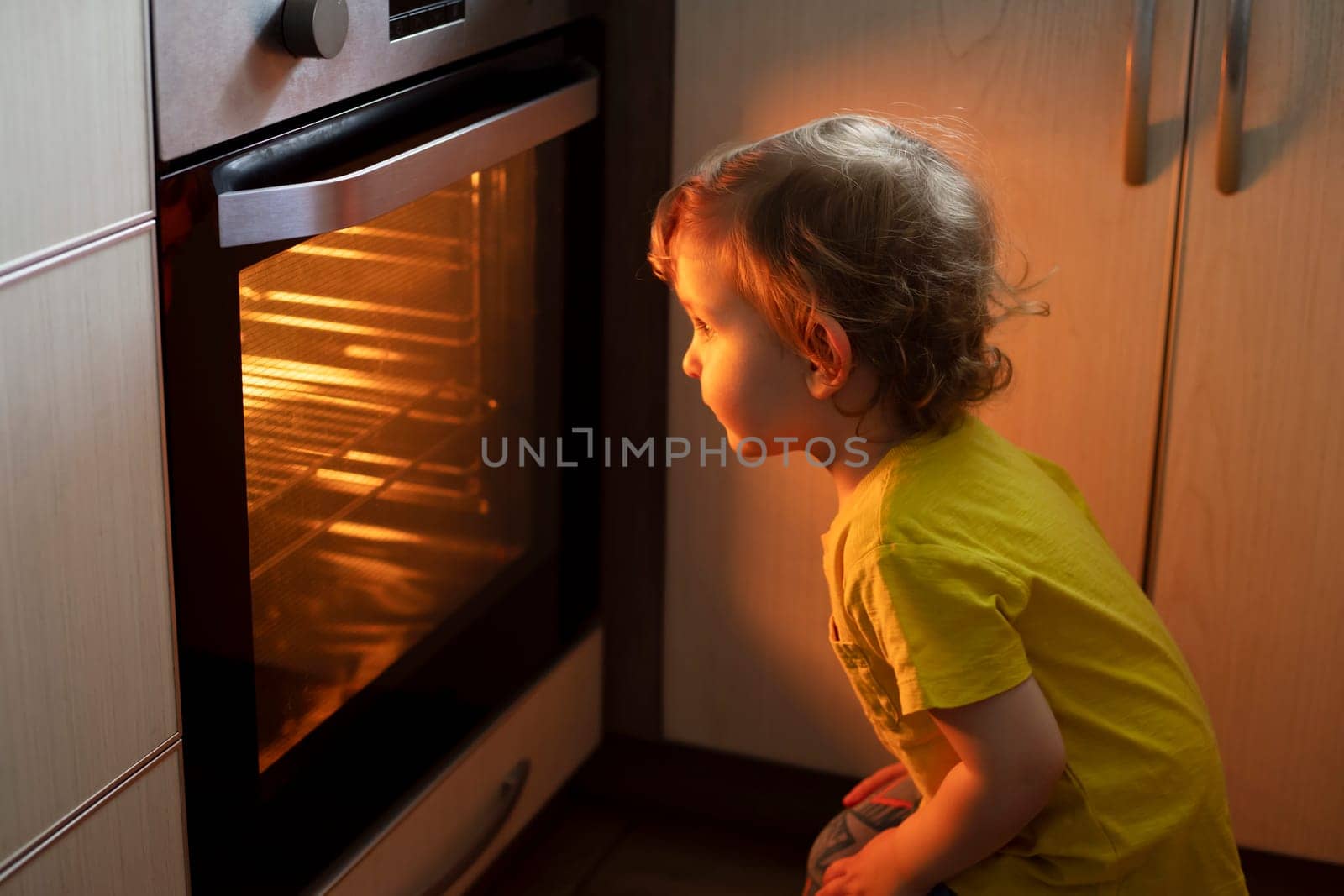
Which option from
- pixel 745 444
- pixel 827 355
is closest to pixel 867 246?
pixel 827 355

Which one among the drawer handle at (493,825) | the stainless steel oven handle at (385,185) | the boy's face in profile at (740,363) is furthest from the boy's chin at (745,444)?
the drawer handle at (493,825)

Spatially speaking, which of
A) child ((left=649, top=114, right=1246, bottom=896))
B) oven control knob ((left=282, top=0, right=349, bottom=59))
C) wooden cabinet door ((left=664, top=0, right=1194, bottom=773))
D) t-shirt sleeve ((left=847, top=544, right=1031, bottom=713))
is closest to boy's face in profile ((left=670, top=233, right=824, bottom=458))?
child ((left=649, top=114, right=1246, bottom=896))

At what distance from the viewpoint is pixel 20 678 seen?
29.5 inches

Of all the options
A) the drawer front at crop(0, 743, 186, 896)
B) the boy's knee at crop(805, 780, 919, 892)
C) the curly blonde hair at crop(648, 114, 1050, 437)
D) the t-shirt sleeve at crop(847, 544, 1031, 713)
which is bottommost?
the boy's knee at crop(805, 780, 919, 892)

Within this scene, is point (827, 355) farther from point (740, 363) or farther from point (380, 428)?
point (380, 428)

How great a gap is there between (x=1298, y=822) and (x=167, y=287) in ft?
3.49

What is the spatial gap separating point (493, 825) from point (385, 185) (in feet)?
1.97

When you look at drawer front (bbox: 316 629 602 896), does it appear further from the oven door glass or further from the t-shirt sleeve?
the t-shirt sleeve

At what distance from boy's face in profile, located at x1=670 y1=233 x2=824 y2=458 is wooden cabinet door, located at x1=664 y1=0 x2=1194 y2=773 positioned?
35cm

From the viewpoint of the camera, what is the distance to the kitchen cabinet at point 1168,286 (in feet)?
3.92

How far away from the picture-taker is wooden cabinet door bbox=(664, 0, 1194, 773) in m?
1.21

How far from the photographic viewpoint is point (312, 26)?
0.86 meters

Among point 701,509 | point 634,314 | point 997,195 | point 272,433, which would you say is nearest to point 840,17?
point 997,195

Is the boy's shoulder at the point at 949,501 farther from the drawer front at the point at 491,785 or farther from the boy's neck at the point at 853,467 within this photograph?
the drawer front at the point at 491,785
